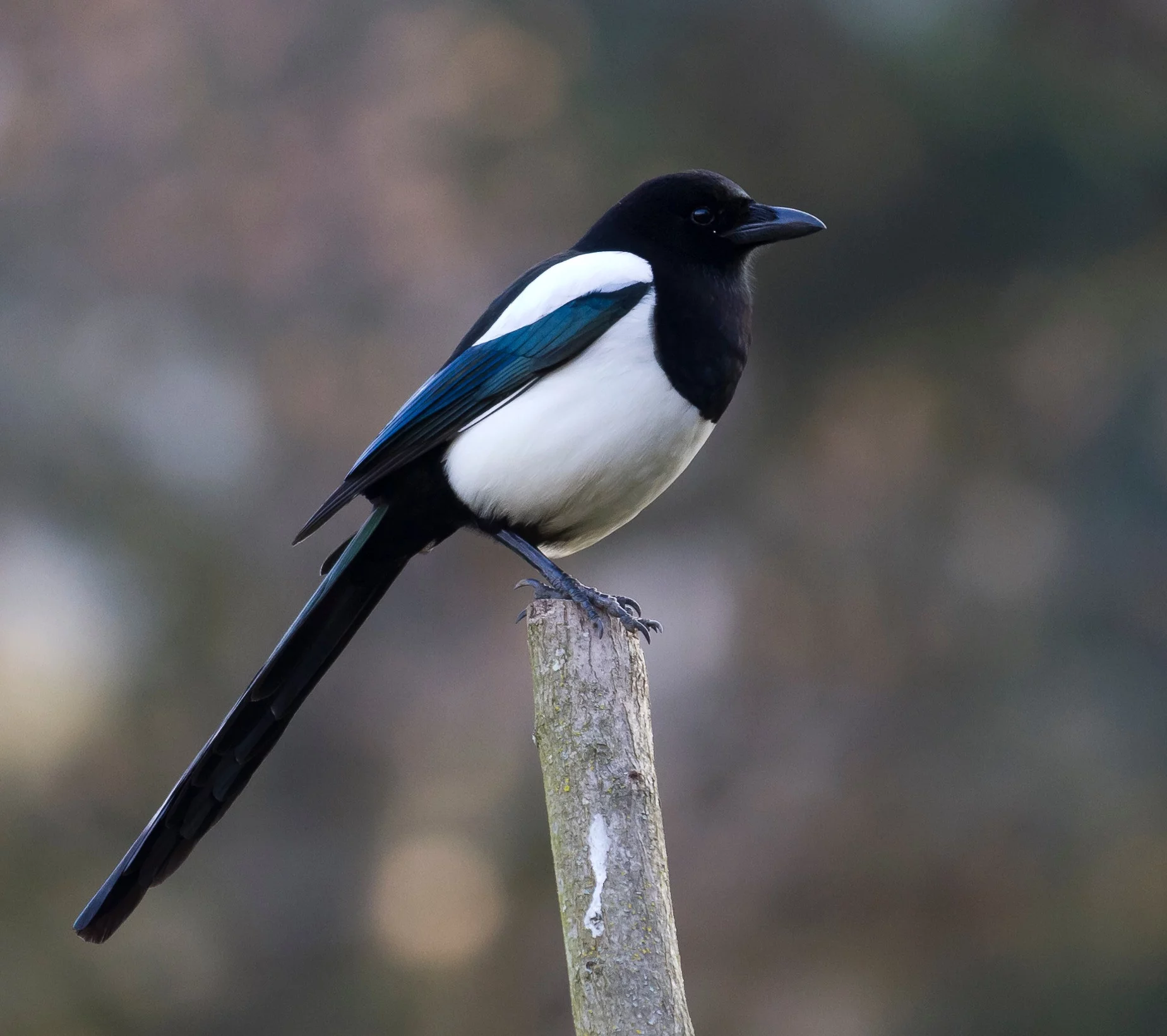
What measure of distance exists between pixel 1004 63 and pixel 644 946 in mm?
4805

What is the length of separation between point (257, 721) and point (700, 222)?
3.78ft

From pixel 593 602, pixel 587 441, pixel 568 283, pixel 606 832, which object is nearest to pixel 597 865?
pixel 606 832

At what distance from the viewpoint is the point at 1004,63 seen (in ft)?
18.2

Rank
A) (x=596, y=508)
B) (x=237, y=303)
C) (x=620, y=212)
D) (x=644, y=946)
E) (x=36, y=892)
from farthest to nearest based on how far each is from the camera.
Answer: (x=237, y=303), (x=36, y=892), (x=620, y=212), (x=596, y=508), (x=644, y=946)

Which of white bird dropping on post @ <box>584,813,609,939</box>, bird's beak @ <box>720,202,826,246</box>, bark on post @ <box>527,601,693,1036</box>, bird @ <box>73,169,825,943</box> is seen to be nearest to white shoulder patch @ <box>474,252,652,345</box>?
bird @ <box>73,169,825,943</box>

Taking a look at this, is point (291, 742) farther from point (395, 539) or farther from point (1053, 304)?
point (1053, 304)

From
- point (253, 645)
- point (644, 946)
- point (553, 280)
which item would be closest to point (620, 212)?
point (553, 280)

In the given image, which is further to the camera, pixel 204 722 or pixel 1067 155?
pixel 1067 155

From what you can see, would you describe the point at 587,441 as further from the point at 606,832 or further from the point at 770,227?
the point at 606,832

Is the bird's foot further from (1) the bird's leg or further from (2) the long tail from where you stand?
(2) the long tail

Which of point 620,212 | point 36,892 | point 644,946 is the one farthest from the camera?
point 36,892

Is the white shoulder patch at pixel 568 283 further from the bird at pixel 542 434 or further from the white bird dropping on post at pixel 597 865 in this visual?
the white bird dropping on post at pixel 597 865

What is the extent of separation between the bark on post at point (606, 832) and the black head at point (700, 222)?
92 centimetres

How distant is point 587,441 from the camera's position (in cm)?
232
